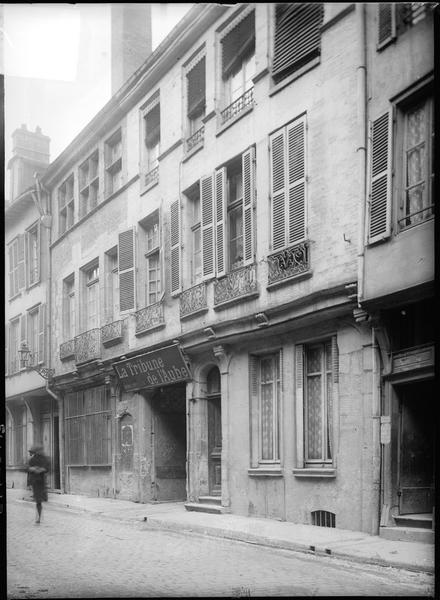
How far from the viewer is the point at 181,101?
29.4 ft

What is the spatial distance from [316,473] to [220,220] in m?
3.07

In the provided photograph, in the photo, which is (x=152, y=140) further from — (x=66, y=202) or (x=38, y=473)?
(x=38, y=473)

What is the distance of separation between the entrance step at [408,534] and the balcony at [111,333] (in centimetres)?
363

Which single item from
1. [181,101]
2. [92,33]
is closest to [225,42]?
[181,101]

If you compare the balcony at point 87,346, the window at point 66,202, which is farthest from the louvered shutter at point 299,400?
the window at point 66,202

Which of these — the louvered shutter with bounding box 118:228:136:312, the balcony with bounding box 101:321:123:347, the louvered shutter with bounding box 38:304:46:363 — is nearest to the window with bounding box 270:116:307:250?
the louvered shutter with bounding box 118:228:136:312

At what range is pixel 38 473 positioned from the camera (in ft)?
27.3

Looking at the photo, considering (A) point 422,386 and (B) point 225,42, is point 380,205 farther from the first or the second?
(B) point 225,42

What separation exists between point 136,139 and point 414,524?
209 inches

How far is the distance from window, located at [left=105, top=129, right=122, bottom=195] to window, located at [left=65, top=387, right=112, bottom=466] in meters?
2.44

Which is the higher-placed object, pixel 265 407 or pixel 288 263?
pixel 288 263

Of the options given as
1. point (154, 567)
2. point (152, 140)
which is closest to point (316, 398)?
point (154, 567)

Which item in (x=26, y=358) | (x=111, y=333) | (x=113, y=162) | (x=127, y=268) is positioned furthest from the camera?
(x=113, y=162)

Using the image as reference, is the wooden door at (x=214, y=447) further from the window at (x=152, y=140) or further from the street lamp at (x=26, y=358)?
the window at (x=152, y=140)
